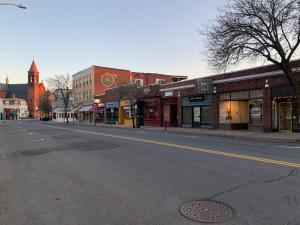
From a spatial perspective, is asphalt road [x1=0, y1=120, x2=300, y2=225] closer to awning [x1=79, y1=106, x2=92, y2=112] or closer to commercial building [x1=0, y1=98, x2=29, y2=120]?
awning [x1=79, y1=106, x2=92, y2=112]

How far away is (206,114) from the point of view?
31.3 m

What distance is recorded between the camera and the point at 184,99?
35.0m

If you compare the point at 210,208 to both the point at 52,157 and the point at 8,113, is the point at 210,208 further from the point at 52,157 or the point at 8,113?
the point at 8,113

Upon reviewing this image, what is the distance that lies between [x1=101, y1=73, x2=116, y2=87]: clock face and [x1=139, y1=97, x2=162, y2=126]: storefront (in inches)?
883

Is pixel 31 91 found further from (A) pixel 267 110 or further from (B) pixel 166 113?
(A) pixel 267 110

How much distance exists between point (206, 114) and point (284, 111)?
933 cm

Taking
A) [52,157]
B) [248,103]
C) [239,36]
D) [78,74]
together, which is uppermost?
[78,74]

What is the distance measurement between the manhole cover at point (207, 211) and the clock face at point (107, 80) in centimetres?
5996

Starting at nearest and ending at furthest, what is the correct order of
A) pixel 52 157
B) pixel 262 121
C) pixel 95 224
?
pixel 95 224 → pixel 52 157 → pixel 262 121

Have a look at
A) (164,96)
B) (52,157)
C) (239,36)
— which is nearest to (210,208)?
(52,157)

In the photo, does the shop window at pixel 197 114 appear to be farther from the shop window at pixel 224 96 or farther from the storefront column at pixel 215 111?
the shop window at pixel 224 96

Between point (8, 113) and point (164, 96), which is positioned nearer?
point (164, 96)

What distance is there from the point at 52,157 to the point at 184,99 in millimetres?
24713

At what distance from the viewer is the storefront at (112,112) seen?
171ft
